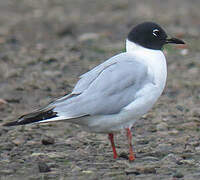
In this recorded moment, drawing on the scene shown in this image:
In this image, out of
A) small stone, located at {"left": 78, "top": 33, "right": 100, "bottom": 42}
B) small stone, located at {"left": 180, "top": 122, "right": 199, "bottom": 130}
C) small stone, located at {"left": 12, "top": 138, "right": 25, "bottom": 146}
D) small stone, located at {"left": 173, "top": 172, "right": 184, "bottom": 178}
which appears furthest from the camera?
small stone, located at {"left": 78, "top": 33, "right": 100, "bottom": 42}

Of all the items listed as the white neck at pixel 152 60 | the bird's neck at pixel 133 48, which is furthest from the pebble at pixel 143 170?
the bird's neck at pixel 133 48

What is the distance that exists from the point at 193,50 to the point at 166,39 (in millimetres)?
3840

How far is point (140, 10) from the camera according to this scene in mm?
12219

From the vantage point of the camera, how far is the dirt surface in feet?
18.2

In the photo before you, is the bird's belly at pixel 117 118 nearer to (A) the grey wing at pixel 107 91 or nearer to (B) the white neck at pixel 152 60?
(A) the grey wing at pixel 107 91

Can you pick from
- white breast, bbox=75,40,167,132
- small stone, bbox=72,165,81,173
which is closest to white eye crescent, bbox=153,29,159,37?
white breast, bbox=75,40,167,132

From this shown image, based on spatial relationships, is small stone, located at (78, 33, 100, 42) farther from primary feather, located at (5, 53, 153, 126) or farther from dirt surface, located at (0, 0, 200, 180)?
primary feather, located at (5, 53, 153, 126)

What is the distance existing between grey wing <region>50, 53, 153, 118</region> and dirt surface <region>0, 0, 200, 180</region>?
51 cm

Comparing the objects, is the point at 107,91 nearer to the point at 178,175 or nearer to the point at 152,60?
the point at 152,60

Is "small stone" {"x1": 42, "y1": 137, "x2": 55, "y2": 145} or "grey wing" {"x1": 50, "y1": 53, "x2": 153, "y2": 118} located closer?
"grey wing" {"x1": 50, "y1": 53, "x2": 153, "y2": 118}

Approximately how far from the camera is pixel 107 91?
18.6 feet

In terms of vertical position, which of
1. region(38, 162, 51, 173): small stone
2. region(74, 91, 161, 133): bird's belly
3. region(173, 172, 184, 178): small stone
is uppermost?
region(74, 91, 161, 133): bird's belly

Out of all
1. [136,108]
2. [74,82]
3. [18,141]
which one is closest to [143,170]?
[136,108]

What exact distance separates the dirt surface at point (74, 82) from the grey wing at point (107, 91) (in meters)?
0.51
